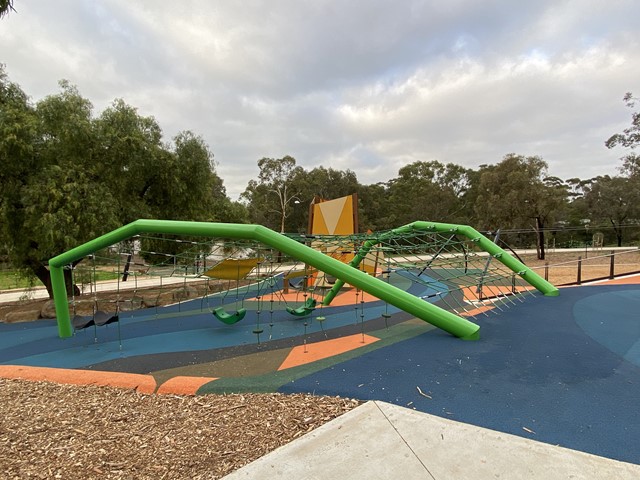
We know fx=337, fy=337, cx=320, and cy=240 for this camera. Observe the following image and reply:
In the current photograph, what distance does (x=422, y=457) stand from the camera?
2740 mm

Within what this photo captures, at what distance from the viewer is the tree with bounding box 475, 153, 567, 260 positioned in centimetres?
2652

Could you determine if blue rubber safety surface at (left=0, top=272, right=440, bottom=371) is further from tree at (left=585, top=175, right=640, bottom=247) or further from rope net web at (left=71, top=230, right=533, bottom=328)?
tree at (left=585, top=175, right=640, bottom=247)

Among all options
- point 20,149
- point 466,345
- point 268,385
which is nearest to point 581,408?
point 466,345

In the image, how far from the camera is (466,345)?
5598 mm

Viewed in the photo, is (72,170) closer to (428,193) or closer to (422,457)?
(422,457)

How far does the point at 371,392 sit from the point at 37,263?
40.3 ft

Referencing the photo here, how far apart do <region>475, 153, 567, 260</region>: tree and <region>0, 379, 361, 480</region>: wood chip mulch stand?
28.1 meters

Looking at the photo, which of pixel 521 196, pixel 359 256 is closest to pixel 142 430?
pixel 359 256

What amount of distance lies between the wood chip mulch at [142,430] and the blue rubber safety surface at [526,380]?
2.33 ft

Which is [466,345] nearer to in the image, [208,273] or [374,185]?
[208,273]

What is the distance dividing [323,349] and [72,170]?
9.30 metres

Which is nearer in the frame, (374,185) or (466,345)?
(466,345)

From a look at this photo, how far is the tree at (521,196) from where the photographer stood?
26.5 m

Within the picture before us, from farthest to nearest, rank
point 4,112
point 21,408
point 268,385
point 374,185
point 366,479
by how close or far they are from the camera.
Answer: point 374,185 → point 4,112 → point 268,385 → point 21,408 → point 366,479
